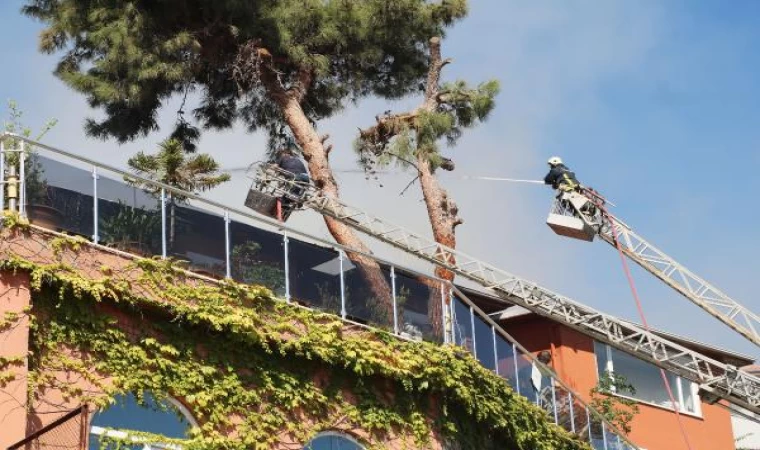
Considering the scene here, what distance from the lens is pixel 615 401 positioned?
2827cm

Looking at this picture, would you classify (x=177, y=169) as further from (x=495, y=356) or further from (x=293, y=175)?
(x=495, y=356)

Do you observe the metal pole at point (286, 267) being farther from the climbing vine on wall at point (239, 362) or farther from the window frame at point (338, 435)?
the window frame at point (338, 435)

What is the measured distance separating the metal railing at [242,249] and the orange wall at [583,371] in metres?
5.88

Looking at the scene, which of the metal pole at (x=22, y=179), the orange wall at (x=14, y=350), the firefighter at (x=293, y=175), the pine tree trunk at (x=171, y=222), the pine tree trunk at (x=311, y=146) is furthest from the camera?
the pine tree trunk at (x=311, y=146)

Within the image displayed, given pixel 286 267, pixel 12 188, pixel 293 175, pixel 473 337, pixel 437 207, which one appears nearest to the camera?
pixel 12 188

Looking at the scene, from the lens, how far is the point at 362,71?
29.2 meters

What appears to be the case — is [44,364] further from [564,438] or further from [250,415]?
[564,438]

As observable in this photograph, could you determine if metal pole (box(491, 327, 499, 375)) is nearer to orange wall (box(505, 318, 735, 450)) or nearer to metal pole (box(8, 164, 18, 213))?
orange wall (box(505, 318, 735, 450))

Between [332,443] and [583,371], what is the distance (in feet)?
37.9

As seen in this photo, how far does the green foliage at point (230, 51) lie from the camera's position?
1014 inches

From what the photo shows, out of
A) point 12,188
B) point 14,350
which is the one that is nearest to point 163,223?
point 12,188

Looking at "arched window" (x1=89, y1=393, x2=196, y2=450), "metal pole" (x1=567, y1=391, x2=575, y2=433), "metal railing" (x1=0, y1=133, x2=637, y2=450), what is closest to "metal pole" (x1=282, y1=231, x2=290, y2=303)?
"metal railing" (x1=0, y1=133, x2=637, y2=450)

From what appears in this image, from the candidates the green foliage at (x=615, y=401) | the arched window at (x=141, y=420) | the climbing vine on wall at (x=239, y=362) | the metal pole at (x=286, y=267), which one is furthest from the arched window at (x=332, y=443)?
the green foliage at (x=615, y=401)

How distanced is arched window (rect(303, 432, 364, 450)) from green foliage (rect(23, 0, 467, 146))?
30.5 feet
